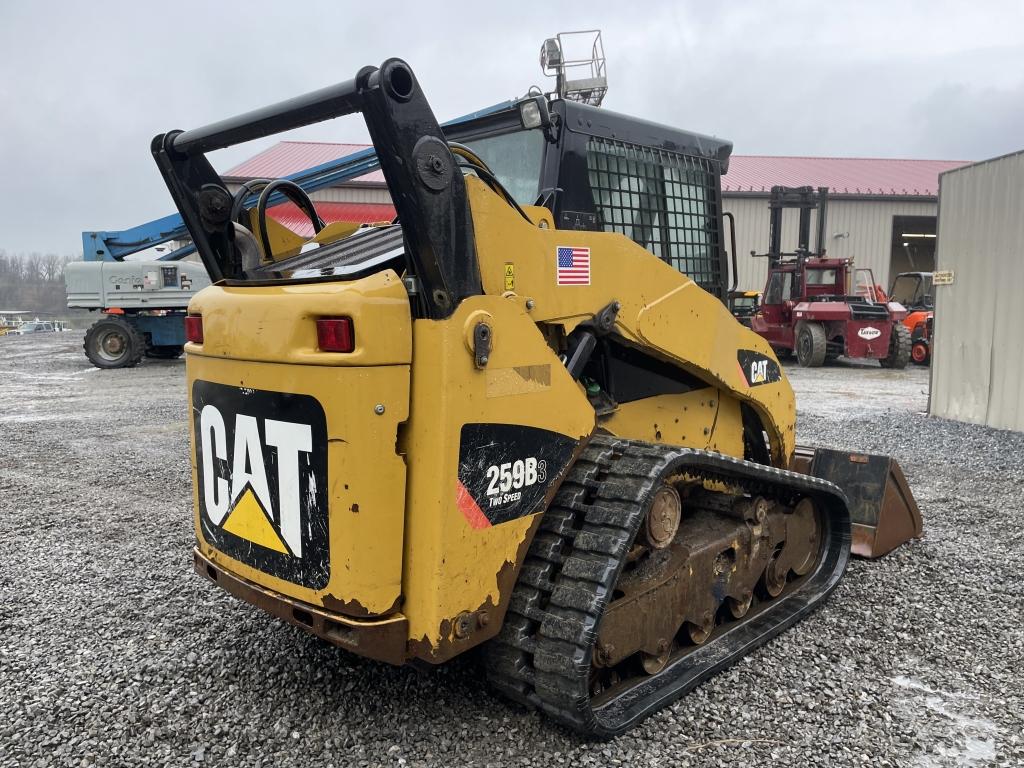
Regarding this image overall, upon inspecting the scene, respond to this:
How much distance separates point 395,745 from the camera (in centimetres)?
251

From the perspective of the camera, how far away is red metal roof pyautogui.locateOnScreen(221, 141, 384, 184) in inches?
949

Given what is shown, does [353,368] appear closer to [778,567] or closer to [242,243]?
[242,243]

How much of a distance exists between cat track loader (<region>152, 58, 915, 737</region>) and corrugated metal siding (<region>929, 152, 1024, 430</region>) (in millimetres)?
6389

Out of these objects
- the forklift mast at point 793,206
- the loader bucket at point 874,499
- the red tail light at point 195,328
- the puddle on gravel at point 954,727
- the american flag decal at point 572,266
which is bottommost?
the puddle on gravel at point 954,727

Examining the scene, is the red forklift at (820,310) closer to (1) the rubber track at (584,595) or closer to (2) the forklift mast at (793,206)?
(2) the forklift mast at (793,206)

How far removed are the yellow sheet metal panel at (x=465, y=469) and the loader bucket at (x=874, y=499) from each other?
2575mm

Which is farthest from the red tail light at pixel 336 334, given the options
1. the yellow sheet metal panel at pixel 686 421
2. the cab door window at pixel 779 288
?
the cab door window at pixel 779 288

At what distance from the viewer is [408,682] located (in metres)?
2.89

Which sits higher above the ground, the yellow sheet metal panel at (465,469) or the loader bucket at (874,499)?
the yellow sheet metal panel at (465,469)

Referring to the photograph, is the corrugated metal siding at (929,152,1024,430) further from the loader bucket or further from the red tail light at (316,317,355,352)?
the red tail light at (316,317,355,352)

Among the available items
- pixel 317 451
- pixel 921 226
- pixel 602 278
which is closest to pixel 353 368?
pixel 317 451

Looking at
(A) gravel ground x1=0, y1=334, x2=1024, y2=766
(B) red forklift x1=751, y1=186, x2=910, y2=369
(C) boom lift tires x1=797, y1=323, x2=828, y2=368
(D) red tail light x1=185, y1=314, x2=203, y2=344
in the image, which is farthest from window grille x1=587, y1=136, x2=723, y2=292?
(C) boom lift tires x1=797, y1=323, x2=828, y2=368

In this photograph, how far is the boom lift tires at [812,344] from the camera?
1534 centimetres

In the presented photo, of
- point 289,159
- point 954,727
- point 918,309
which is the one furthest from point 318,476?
point 289,159
